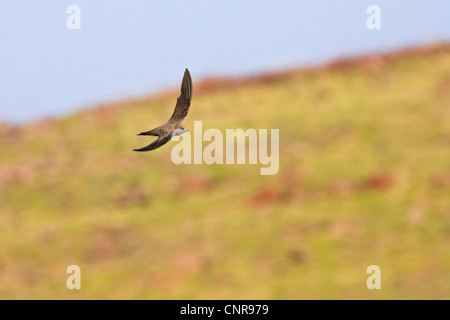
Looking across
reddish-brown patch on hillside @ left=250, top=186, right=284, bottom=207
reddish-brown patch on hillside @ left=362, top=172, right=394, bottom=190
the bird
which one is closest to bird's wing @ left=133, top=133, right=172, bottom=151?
the bird

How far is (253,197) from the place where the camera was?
33906mm

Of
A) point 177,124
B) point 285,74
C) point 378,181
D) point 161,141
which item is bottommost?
point 161,141

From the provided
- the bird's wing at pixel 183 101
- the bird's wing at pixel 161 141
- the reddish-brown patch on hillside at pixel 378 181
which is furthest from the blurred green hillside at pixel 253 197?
the bird's wing at pixel 161 141

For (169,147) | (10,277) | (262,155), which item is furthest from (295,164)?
(10,277)

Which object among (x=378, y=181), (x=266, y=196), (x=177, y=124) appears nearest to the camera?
(x=177, y=124)

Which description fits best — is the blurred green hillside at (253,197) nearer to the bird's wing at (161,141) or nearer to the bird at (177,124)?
the bird at (177,124)

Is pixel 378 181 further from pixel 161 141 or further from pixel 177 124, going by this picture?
pixel 161 141

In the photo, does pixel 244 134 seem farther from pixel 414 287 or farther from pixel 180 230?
pixel 414 287

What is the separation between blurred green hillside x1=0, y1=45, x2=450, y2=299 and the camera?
93.4 ft

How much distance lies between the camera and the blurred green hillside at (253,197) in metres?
28.5

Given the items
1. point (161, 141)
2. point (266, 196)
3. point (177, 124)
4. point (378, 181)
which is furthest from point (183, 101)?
point (378, 181)

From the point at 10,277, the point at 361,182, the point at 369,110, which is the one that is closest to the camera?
the point at 10,277

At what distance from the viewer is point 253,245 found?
3005 centimetres

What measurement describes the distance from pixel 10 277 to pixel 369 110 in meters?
18.1
